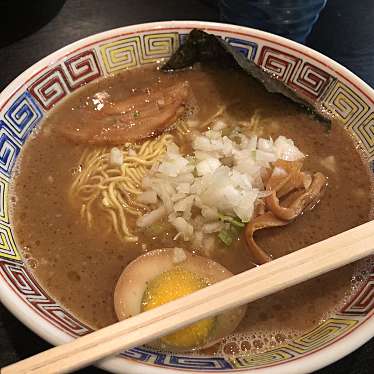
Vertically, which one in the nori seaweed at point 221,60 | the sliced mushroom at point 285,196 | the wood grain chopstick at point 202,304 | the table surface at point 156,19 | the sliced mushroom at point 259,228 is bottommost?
the wood grain chopstick at point 202,304

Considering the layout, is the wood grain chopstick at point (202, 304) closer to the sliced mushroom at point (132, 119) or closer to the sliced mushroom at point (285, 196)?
the sliced mushroom at point (285, 196)

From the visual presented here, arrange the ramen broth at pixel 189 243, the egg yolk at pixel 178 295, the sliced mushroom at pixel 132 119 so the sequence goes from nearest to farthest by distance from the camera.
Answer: the egg yolk at pixel 178 295, the ramen broth at pixel 189 243, the sliced mushroom at pixel 132 119

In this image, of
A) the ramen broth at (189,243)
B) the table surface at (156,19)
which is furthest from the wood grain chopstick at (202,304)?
the table surface at (156,19)

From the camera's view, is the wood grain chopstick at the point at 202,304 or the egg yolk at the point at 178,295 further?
the egg yolk at the point at 178,295

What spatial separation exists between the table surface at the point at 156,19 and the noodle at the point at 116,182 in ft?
2.65

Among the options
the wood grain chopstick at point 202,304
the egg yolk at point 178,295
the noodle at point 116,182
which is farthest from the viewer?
the noodle at point 116,182

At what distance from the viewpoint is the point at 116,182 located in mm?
1979

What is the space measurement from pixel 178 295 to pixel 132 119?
0.92m

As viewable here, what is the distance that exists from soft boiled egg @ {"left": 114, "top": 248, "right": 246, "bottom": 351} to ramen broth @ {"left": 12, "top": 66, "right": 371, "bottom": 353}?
5cm

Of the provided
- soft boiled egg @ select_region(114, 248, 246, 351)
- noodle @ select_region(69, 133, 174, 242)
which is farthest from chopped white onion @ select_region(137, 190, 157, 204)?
soft boiled egg @ select_region(114, 248, 246, 351)

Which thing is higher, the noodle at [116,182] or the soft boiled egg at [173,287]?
the noodle at [116,182]

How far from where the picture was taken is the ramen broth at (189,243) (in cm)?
158

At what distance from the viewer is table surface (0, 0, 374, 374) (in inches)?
104

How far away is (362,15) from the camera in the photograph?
313 centimetres
